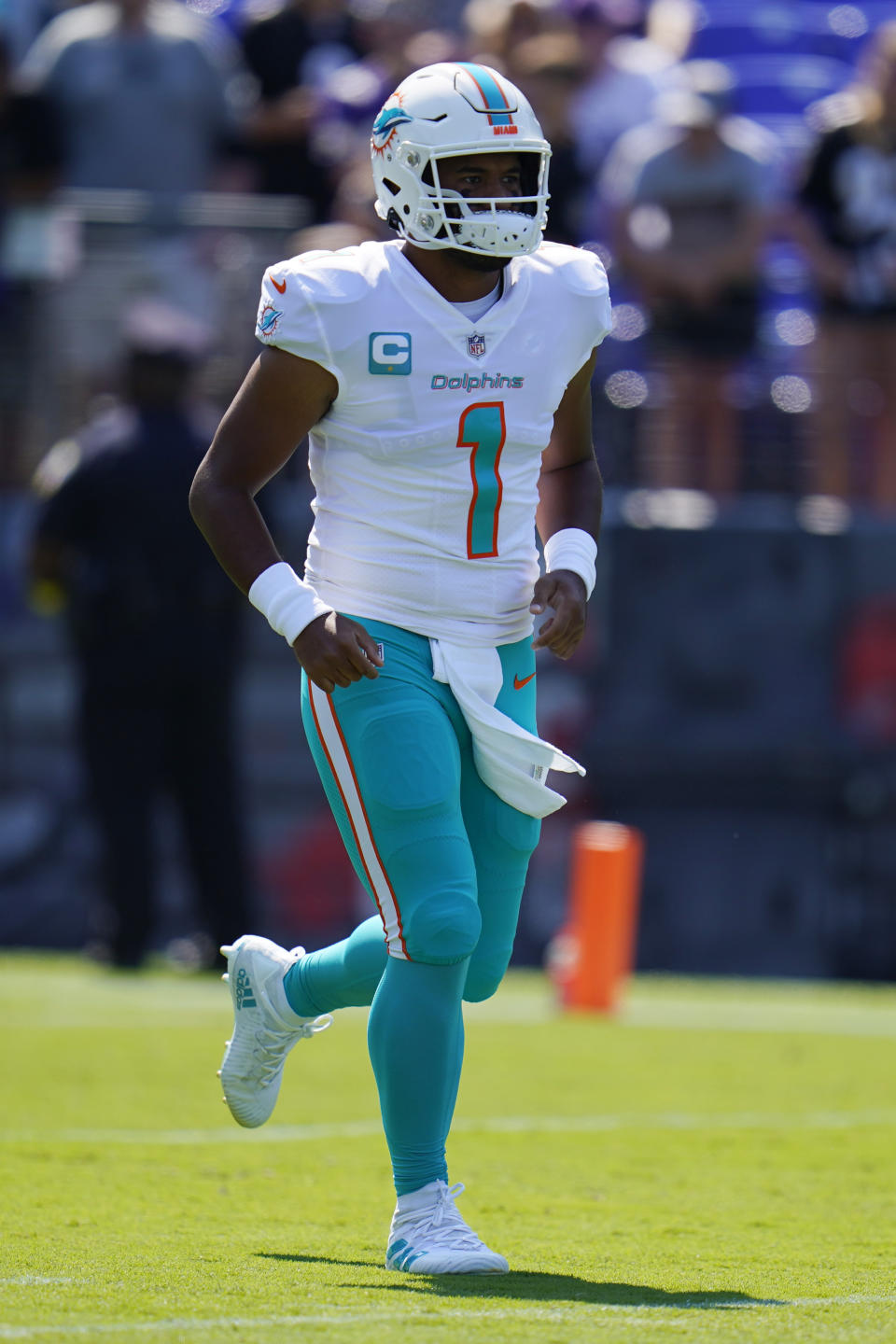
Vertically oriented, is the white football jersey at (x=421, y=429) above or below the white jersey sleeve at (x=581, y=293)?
below

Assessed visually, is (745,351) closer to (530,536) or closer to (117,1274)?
(530,536)

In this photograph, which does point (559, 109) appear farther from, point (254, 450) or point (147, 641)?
point (254, 450)

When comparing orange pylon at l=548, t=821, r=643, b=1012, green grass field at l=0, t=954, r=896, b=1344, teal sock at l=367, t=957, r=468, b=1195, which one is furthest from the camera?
orange pylon at l=548, t=821, r=643, b=1012

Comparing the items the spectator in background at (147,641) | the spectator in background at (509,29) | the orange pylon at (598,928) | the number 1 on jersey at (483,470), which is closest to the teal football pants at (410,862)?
the number 1 on jersey at (483,470)

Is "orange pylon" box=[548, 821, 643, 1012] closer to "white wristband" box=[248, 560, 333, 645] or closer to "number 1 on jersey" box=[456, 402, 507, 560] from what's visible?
"number 1 on jersey" box=[456, 402, 507, 560]

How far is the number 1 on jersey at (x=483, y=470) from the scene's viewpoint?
424 cm

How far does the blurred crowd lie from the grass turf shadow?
22.8ft

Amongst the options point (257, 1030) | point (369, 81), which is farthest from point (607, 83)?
point (257, 1030)

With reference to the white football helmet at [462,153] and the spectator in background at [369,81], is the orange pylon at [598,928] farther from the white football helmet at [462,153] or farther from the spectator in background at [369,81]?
the white football helmet at [462,153]

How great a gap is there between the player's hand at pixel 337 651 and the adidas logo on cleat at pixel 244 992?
0.89 metres

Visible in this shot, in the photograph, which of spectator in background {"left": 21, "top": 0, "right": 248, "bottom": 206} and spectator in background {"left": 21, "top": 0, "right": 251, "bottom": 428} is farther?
spectator in background {"left": 21, "top": 0, "right": 248, "bottom": 206}

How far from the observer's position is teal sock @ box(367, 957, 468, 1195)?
4.08m

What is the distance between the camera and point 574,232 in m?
10.9

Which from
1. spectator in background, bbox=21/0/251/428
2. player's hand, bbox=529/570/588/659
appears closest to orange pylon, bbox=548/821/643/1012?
spectator in background, bbox=21/0/251/428
